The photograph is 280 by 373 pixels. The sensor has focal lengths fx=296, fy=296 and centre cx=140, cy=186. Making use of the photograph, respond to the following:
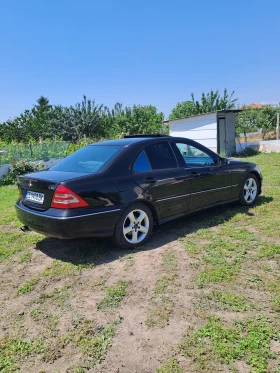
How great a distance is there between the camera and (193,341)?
7.42ft

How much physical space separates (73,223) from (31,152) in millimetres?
10351

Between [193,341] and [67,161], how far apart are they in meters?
3.11

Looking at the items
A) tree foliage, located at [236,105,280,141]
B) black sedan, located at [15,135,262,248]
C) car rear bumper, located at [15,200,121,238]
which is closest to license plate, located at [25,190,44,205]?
black sedan, located at [15,135,262,248]

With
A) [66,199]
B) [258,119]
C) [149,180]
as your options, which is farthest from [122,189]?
[258,119]

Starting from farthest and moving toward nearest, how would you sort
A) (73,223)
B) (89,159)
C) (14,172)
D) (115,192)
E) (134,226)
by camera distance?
(14,172) < (89,159) < (134,226) < (115,192) < (73,223)

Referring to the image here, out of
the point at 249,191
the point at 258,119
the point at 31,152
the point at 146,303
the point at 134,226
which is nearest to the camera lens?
the point at 146,303

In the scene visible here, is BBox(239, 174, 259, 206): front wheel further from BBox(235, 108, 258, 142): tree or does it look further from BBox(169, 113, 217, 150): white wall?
BBox(235, 108, 258, 142): tree

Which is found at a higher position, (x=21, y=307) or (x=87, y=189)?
(x=87, y=189)

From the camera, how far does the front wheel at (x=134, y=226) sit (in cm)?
387

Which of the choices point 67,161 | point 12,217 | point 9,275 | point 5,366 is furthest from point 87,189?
point 12,217

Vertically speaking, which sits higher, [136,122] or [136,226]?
[136,122]

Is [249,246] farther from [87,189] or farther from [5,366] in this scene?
[5,366]

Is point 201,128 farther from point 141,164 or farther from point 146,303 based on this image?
point 146,303

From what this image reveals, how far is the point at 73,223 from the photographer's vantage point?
3475 mm
